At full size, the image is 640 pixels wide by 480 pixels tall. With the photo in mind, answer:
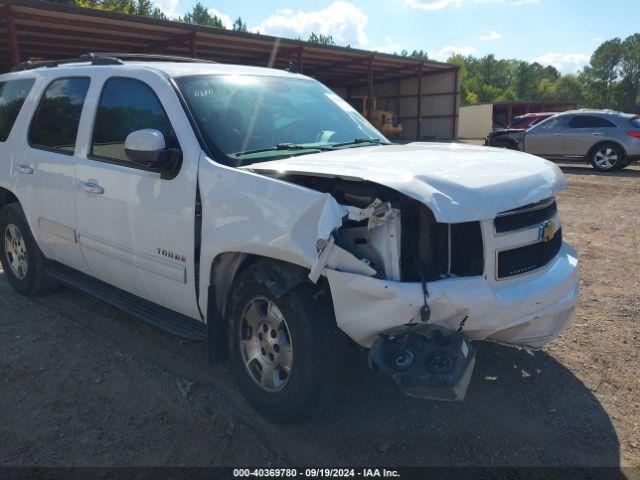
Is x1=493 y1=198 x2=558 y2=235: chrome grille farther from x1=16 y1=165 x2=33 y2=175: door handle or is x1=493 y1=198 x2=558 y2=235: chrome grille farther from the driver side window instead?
the driver side window

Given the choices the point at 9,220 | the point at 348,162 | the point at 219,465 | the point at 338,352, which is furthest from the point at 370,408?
the point at 9,220

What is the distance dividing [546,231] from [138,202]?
2.51m

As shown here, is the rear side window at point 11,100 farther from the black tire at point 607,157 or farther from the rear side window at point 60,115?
the black tire at point 607,157

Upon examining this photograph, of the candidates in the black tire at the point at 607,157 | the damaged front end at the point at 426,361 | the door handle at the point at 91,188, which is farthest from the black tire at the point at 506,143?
the damaged front end at the point at 426,361

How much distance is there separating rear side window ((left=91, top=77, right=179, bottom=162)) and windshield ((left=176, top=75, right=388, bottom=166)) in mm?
229

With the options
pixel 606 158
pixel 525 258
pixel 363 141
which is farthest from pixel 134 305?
pixel 606 158

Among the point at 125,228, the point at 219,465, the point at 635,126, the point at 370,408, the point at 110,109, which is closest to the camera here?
the point at 219,465

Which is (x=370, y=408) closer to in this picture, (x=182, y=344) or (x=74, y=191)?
(x=182, y=344)

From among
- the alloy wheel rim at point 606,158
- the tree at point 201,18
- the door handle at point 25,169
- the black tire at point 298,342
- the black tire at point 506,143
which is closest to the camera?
the black tire at point 298,342

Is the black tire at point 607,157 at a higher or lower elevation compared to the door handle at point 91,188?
higher

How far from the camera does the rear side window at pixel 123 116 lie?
3531 mm

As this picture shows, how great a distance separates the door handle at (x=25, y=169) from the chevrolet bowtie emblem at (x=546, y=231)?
403cm

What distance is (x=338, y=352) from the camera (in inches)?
110

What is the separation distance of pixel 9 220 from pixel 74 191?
1484mm
